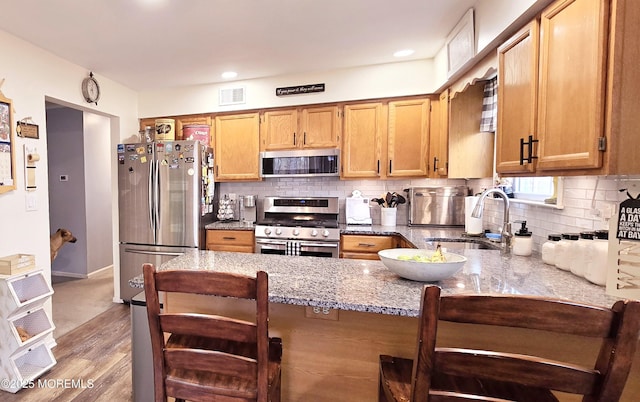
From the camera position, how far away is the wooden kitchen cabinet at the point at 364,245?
9.45 feet

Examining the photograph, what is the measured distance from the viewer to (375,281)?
1245mm

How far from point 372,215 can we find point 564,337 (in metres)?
2.40

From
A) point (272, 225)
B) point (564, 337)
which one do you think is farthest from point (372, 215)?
point (564, 337)

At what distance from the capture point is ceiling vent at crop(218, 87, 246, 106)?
11.2 feet

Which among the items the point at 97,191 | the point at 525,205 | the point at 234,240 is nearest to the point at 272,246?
the point at 234,240

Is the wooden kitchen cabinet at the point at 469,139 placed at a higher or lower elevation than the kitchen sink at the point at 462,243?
higher

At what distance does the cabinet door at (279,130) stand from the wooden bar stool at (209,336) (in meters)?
2.58

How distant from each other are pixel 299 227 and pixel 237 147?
1232 millimetres

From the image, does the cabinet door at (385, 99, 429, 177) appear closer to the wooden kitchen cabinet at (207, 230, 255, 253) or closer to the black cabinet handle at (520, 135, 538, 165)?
the black cabinet handle at (520, 135, 538, 165)

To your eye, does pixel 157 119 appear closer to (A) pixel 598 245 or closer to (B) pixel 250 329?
(B) pixel 250 329

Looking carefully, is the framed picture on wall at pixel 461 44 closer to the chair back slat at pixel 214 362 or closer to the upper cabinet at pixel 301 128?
the upper cabinet at pixel 301 128

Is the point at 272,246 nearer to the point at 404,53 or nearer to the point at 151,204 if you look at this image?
the point at 151,204

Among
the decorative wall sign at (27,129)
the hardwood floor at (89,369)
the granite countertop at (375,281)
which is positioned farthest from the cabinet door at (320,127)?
the hardwood floor at (89,369)

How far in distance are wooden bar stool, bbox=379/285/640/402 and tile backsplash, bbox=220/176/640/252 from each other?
92 centimetres
